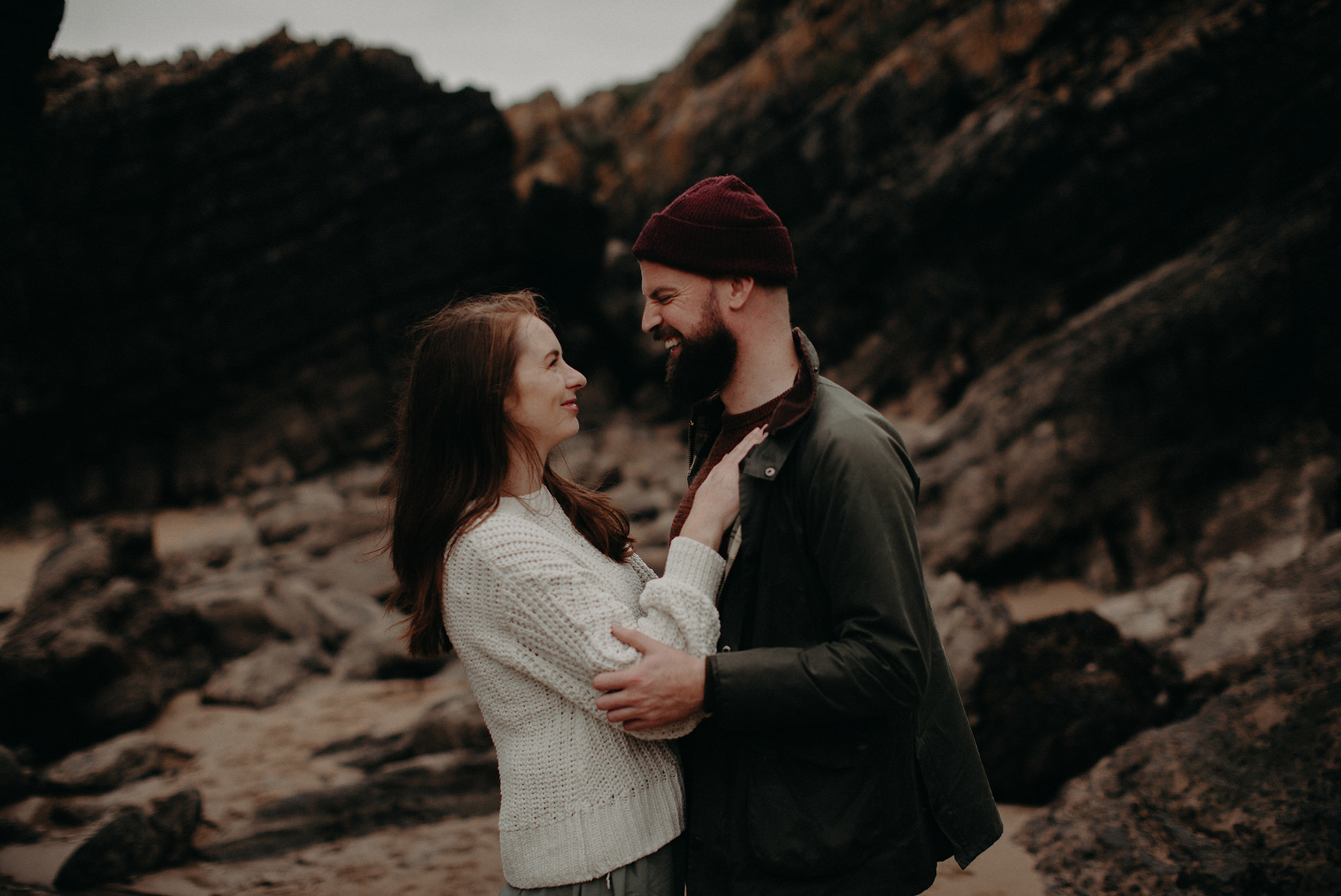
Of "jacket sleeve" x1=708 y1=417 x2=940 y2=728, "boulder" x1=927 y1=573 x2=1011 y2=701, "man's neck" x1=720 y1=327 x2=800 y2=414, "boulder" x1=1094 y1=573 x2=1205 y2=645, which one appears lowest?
"boulder" x1=1094 y1=573 x2=1205 y2=645

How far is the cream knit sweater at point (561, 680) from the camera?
192cm

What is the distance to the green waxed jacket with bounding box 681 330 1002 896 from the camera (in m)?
1.85

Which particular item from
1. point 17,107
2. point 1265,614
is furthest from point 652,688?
point 1265,614

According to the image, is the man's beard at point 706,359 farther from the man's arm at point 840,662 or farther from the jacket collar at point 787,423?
the man's arm at point 840,662

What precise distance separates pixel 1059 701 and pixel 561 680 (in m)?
4.20

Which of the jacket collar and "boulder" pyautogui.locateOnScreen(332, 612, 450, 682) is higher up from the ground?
the jacket collar

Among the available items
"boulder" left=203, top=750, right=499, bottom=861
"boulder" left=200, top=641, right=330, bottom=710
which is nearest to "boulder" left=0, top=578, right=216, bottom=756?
"boulder" left=200, top=641, right=330, bottom=710

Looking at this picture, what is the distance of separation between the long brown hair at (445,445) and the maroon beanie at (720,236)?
A: 1.57ft

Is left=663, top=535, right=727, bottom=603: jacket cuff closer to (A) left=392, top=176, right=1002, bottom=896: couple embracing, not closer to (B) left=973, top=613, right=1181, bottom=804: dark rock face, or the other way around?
(A) left=392, top=176, right=1002, bottom=896: couple embracing

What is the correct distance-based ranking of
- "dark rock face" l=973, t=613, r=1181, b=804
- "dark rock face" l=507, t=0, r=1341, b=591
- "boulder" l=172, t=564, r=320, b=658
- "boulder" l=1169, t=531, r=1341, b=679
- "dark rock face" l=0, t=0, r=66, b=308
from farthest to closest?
1. "boulder" l=172, t=564, r=320, b=658
2. "dark rock face" l=507, t=0, r=1341, b=591
3. "boulder" l=1169, t=531, r=1341, b=679
4. "dark rock face" l=973, t=613, r=1181, b=804
5. "dark rock face" l=0, t=0, r=66, b=308

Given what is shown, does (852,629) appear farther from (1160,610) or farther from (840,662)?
(1160,610)

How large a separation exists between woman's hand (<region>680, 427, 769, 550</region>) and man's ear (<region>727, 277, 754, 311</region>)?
1.32 feet

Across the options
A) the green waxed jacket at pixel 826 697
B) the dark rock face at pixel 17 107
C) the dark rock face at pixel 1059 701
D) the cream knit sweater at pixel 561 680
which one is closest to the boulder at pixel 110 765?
the dark rock face at pixel 17 107

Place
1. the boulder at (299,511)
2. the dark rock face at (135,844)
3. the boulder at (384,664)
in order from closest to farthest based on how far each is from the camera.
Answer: the dark rock face at (135,844) → the boulder at (384,664) → the boulder at (299,511)
